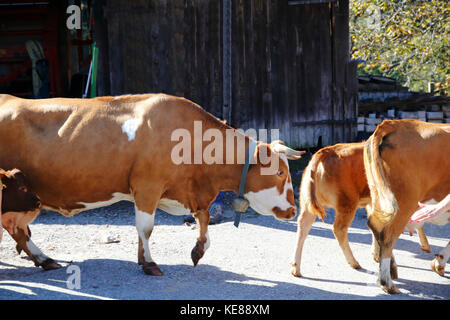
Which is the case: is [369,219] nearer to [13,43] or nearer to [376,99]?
Answer: [376,99]

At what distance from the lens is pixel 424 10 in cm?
1480

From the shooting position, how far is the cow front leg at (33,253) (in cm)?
559

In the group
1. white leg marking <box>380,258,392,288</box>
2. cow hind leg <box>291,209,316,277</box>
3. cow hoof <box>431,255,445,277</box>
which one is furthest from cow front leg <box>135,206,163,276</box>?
cow hoof <box>431,255,445,277</box>

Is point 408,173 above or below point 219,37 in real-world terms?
below

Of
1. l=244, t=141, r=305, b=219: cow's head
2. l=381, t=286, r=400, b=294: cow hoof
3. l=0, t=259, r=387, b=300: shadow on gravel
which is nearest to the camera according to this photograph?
l=0, t=259, r=387, b=300: shadow on gravel

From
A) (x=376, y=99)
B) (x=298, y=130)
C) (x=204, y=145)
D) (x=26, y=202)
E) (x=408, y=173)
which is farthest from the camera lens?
(x=376, y=99)

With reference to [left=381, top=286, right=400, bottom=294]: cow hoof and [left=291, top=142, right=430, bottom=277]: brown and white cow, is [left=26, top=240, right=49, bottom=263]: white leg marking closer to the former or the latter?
[left=291, top=142, right=430, bottom=277]: brown and white cow

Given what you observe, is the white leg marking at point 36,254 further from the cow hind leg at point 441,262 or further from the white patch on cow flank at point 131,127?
the cow hind leg at point 441,262

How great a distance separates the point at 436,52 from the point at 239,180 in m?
11.4

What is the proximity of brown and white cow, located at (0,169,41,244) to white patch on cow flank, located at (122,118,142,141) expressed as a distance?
109 cm

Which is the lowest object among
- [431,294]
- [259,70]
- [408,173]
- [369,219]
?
[431,294]

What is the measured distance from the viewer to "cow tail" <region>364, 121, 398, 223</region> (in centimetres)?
487

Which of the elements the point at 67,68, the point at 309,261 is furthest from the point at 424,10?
the point at 309,261

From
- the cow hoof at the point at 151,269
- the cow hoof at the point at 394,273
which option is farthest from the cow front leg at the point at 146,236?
the cow hoof at the point at 394,273
